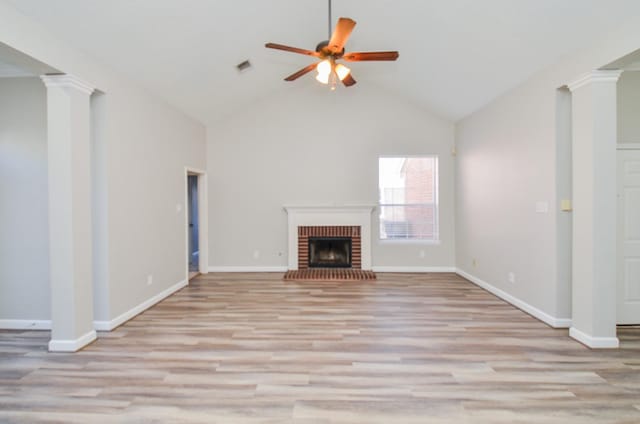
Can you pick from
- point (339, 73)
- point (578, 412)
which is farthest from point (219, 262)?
point (578, 412)

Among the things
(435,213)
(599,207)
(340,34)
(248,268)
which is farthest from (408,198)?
(340,34)

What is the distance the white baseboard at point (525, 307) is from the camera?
342 cm

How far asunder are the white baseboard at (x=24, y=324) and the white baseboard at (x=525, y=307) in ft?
16.6

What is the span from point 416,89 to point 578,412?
4730 mm

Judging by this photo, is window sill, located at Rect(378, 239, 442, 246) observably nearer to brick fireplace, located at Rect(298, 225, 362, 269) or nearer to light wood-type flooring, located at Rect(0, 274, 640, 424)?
brick fireplace, located at Rect(298, 225, 362, 269)

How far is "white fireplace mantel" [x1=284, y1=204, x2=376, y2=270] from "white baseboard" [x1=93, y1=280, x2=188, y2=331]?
2.08 metres

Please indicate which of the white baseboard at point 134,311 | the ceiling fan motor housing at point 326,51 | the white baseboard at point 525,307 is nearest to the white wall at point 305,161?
the white baseboard at point 525,307

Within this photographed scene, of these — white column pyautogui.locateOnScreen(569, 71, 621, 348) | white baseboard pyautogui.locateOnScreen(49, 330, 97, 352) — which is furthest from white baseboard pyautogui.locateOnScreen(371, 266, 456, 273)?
white baseboard pyautogui.locateOnScreen(49, 330, 97, 352)

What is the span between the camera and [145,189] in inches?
164

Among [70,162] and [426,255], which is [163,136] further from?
[426,255]

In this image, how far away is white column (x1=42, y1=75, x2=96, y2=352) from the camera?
115 inches

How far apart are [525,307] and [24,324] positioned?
211 inches

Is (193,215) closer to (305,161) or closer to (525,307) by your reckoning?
(305,161)

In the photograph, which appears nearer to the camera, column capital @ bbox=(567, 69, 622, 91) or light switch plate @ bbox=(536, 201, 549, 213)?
column capital @ bbox=(567, 69, 622, 91)
